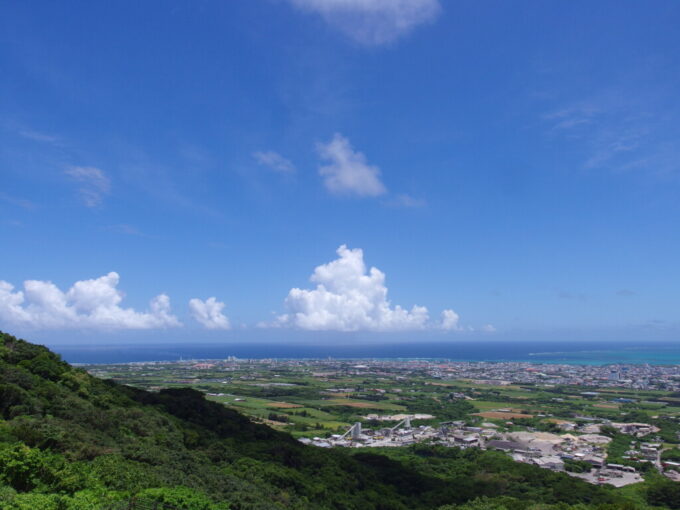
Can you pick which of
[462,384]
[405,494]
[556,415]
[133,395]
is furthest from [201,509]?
[462,384]

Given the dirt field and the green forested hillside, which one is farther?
the dirt field

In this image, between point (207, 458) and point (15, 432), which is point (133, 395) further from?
point (15, 432)

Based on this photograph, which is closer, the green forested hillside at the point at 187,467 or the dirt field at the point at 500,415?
the green forested hillside at the point at 187,467

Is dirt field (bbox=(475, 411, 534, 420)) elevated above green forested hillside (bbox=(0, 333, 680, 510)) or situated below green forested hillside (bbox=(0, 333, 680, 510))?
below

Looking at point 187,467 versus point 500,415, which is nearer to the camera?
point 187,467

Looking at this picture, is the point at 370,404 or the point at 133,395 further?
the point at 370,404

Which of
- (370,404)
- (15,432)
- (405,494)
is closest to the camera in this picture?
(15,432)

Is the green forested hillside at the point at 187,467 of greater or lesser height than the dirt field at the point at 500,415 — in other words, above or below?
above

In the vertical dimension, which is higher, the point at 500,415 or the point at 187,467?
the point at 187,467
